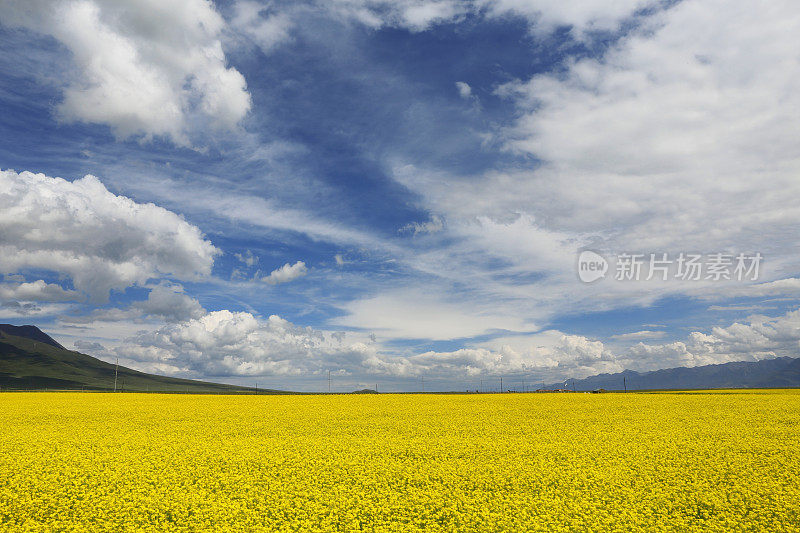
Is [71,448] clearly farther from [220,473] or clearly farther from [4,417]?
[4,417]

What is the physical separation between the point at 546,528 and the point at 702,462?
45.4ft

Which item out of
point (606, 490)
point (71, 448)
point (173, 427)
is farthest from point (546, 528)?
point (173, 427)

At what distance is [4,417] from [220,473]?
36.0 metres

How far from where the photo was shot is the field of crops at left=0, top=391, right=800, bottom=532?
15938mm

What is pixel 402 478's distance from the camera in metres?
20.8

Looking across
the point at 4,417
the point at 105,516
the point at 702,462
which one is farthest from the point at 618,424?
the point at 4,417

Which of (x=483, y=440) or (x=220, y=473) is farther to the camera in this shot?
(x=483, y=440)

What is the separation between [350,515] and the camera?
53.4ft

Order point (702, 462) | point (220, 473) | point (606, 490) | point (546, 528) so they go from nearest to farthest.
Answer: point (546, 528) < point (606, 490) < point (220, 473) < point (702, 462)

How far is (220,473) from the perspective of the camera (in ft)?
70.6

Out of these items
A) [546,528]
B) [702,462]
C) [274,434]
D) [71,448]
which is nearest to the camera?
[546,528]

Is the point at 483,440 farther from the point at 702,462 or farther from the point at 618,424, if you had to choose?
the point at 618,424

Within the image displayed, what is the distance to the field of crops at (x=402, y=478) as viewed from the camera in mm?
15938

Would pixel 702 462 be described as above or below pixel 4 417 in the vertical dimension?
above
